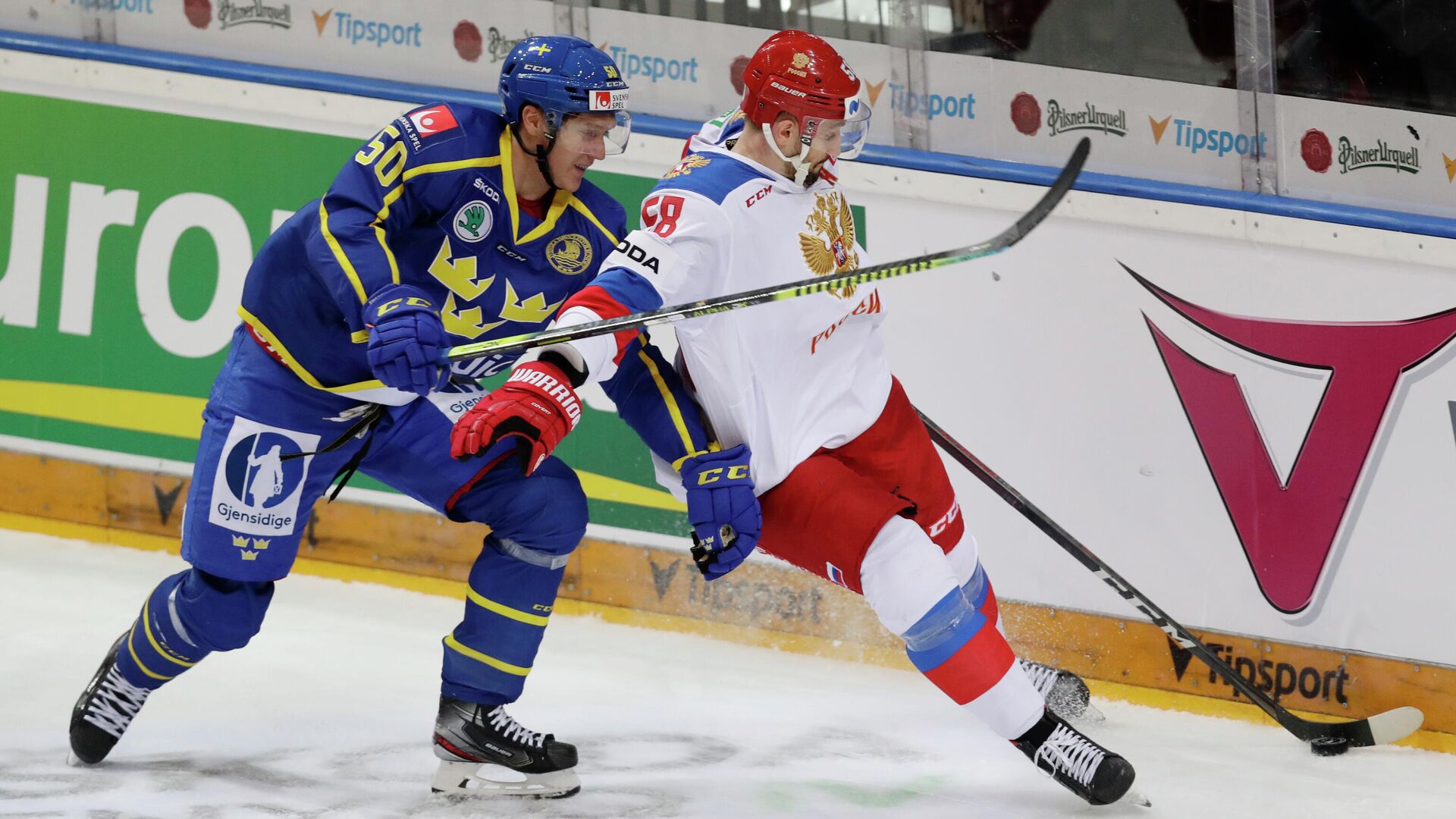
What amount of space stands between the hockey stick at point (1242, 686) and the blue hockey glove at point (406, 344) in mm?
1114

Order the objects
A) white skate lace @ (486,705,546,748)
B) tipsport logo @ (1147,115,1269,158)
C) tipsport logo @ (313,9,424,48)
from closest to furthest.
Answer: white skate lace @ (486,705,546,748), tipsport logo @ (1147,115,1269,158), tipsport logo @ (313,9,424,48)

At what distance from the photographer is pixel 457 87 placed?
4332 millimetres

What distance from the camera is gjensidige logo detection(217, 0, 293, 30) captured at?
175 inches

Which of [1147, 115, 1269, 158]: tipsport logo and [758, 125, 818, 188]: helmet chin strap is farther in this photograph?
[1147, 115, 1269, 158]: tipsport logo

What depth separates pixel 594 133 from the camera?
8.96 ft

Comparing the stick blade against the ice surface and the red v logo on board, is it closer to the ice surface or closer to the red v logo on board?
the ice surface

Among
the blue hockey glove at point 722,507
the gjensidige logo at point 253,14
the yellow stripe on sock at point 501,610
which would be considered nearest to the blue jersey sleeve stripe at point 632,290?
the blue hockey glove at point 722,507

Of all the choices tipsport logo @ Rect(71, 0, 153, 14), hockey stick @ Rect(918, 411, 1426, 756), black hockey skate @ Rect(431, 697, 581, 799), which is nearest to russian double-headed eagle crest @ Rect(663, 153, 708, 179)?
hockey stick @ Rect(918, 411, 1426, 756)

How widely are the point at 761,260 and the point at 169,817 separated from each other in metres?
1.38

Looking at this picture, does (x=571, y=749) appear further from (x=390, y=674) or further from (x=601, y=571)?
(x=601, y=571)

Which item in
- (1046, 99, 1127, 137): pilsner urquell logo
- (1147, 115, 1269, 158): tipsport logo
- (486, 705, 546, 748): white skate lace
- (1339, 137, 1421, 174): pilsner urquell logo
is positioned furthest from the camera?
(1046, 99, 1127, 137): pilsner urquell logo

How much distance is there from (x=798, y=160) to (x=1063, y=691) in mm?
1392

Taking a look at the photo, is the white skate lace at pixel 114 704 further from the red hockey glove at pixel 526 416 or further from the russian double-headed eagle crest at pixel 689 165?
the russian double-headed eagle crest at pixel 689 165

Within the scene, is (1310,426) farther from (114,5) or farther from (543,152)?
(114,5)
